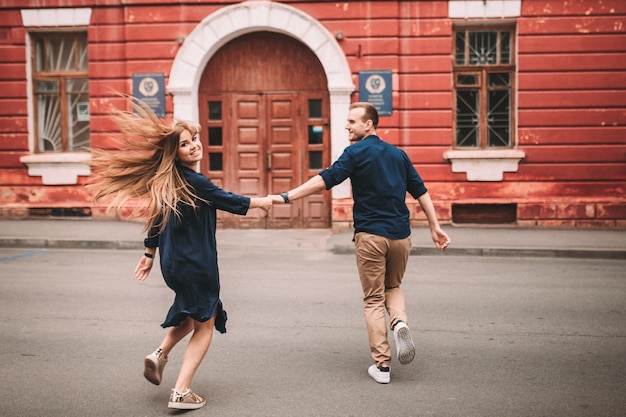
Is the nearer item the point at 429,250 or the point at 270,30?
the point at 429,250

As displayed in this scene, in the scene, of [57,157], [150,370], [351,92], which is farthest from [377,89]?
[150,370]

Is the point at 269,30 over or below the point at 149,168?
over

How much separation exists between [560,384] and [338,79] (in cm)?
990

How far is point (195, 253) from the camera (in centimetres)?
443

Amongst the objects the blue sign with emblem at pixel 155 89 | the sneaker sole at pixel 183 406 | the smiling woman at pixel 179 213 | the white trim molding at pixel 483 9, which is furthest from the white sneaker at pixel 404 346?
the blue sign with emblem at pixel 155 89

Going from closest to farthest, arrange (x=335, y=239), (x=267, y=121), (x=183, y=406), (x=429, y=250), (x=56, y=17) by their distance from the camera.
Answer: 1. (x=183, y=406)
2. (x=429, y=250)
3. (x=335, y=239)
4. (x=267, y=121)
5. (x=56, y=17)

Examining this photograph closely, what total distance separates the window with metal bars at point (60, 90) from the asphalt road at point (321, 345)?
6.07 meters

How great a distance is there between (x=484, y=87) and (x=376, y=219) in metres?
10.1

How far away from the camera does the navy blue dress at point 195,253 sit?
442 cm

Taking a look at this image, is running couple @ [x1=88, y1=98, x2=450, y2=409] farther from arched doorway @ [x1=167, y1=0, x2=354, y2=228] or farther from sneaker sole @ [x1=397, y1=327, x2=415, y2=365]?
arched doorway @ [x1=167, y1=0, x2=354, y2=228]

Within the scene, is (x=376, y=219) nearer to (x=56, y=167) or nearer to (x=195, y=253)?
(x=195, y=253)

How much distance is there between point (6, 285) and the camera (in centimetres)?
859

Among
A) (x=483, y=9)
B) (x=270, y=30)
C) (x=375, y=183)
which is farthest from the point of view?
(x=270, y=30)

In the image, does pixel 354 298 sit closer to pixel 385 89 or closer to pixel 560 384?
pixel 560 384
